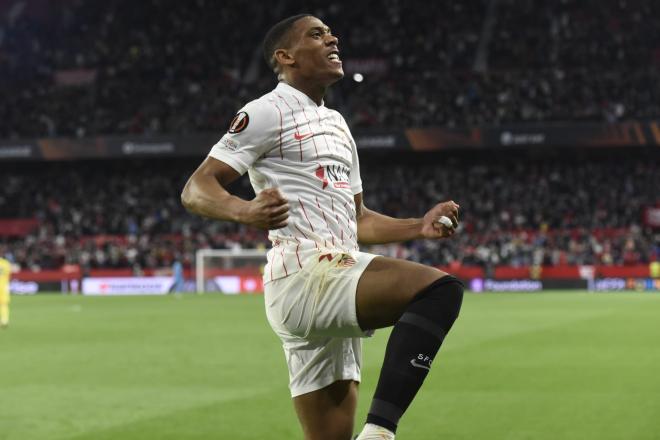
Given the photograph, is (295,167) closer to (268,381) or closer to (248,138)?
(248,138)

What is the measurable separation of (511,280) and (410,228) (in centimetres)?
3447

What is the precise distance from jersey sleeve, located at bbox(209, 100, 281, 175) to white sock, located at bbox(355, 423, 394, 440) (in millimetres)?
1167

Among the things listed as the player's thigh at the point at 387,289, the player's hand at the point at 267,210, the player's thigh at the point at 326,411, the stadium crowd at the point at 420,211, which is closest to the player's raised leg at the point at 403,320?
the player's thigh at the point at 387,289

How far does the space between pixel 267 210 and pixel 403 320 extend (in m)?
0.68

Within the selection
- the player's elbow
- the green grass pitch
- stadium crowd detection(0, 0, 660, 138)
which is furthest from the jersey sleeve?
stadium crowd detection(0, 0, 660, 138)

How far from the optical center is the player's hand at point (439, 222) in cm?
442

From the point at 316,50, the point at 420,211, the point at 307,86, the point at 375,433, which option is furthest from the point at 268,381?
the point at 420,211

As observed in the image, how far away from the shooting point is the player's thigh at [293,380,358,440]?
461cm

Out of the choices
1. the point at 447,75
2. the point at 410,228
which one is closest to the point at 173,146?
the point at 447,75

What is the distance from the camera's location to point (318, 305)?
4.07 meters

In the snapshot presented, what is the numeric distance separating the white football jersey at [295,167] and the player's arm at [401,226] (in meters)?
0.29

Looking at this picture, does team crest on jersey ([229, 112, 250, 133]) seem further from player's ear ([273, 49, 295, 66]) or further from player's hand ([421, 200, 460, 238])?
player's hand ([421, 200, 460, 238])

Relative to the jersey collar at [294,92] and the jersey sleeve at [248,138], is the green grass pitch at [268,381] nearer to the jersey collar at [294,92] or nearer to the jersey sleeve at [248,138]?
the jersey collar at [294,92]

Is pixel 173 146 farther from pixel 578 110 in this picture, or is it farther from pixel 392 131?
pixel 578 110
